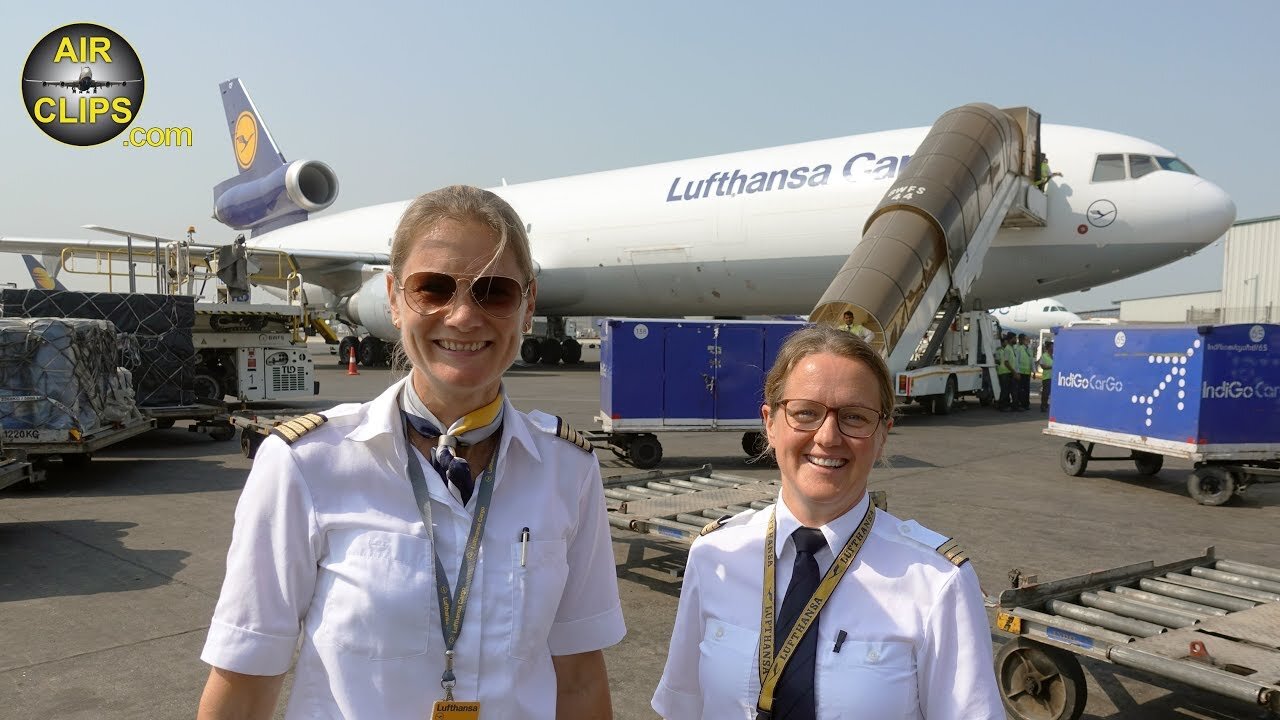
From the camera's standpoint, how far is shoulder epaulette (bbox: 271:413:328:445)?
5.07ft

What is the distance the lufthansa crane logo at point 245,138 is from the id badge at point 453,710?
104ft

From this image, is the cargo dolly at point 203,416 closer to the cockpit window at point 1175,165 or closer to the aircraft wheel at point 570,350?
the cockpit window at point 1175,165

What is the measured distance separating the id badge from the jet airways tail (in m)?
27.2

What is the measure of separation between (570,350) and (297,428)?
2712 cm

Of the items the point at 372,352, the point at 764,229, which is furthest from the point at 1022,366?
the point at 372,352

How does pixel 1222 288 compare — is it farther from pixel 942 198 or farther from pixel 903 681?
pixel 903 681

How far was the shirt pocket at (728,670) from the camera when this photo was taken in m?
1.78

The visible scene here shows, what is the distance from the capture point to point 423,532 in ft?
5.11

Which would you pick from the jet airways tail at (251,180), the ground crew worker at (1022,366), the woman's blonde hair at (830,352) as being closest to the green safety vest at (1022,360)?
the ground crew worker at (1022,366)

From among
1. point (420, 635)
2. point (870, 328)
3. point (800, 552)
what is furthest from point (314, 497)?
point (870, 328)

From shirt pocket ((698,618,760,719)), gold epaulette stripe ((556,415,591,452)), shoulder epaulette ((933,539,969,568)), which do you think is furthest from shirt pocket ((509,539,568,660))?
shoulder epaulette ((933,539,969,568))

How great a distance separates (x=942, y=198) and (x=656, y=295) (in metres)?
9.15

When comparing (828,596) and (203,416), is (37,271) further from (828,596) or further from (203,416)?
(828,596)

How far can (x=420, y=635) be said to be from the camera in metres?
1.53
